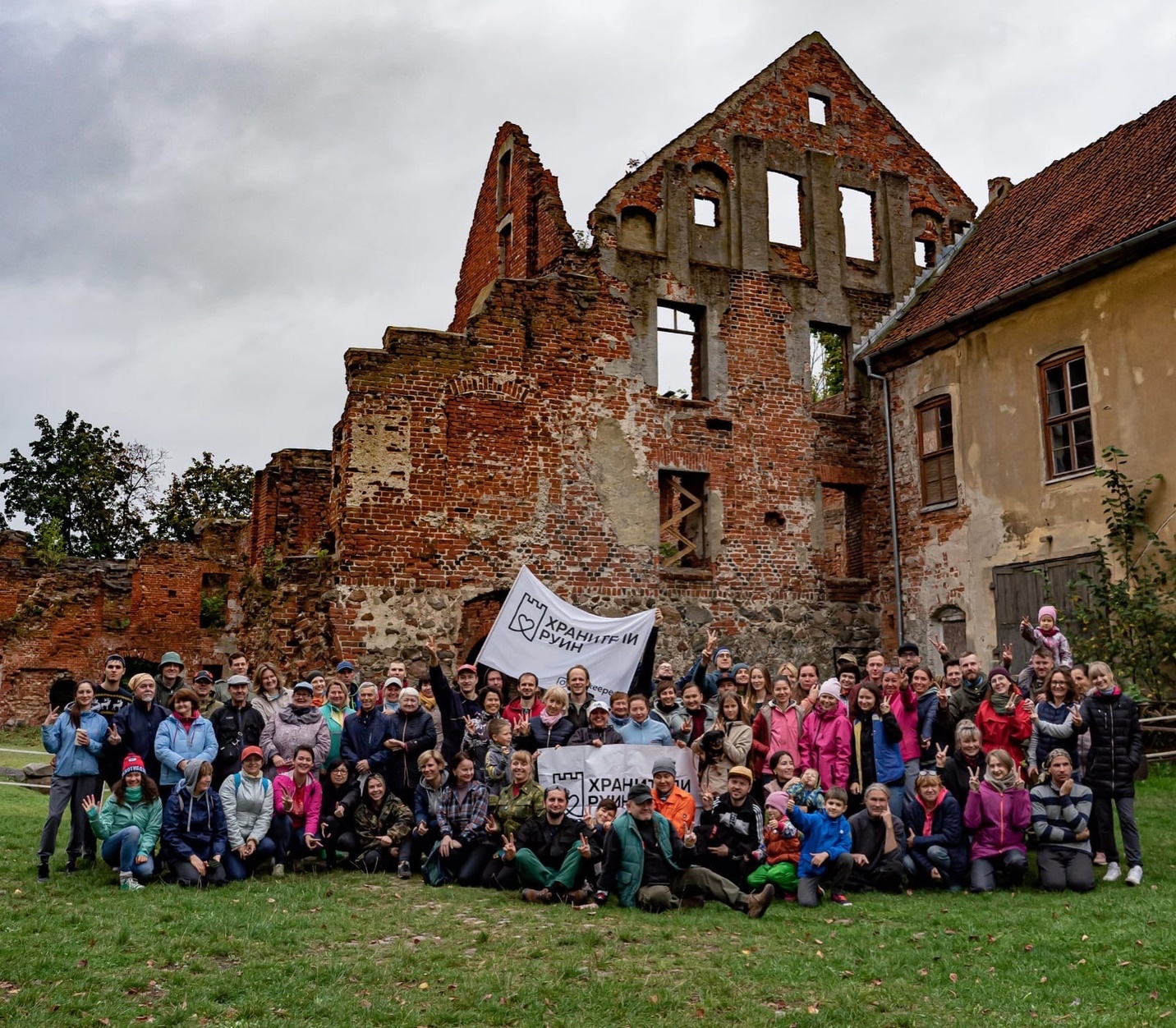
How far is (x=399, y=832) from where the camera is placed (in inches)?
378

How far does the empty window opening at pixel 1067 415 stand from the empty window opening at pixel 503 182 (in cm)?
946

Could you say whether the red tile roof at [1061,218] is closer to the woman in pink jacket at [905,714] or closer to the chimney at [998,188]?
the chimney at [998,188]

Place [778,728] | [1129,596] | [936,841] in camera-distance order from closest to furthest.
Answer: [936,841]
[778,728]
[1129,596]

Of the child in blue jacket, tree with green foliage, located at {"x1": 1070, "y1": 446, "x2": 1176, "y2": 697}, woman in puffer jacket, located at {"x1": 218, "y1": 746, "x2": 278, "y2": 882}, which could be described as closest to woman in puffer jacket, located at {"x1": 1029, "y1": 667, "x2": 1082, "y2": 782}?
the child in blue jacket

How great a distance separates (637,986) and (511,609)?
669 centimetres

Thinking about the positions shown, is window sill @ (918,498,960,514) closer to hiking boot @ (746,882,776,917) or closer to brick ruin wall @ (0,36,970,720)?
brick ruin wall @ (0,36,970,720)

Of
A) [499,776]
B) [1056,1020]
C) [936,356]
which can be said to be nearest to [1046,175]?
[936,356]

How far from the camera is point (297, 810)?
31.4 feet

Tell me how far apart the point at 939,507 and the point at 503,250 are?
8.65 metres

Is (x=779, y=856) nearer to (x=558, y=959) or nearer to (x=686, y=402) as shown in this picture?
(x=558, y=959)

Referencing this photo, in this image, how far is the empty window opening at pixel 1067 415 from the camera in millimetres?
15609

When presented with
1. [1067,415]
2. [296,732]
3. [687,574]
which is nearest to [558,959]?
[296,732]

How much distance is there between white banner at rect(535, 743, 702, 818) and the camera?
978 centimetres

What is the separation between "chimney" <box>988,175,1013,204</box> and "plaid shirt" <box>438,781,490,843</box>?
1635 cm
